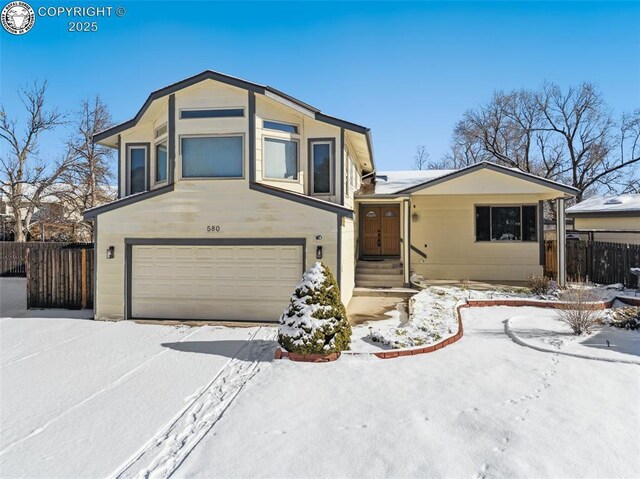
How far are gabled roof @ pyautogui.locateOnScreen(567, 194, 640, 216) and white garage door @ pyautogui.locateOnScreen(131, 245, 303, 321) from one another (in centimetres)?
1747

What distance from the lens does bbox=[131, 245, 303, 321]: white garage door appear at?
9.50m

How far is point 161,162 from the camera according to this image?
36.2 feet

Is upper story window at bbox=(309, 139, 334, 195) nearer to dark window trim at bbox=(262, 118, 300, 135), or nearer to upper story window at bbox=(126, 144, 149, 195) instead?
dark window trim at bbox=(262, 118, 300, 135)

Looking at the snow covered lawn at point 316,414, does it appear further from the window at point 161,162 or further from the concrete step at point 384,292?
the window at point 161,162

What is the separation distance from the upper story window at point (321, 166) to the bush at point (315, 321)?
4181 millimetres

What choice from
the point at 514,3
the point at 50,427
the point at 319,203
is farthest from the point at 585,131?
the point at 50,427

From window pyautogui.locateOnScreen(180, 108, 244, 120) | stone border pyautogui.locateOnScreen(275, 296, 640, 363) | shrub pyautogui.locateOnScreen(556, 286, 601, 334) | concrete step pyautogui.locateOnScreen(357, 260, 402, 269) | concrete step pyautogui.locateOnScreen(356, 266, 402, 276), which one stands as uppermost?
window pyautogui.locateOnScreen(180, 108, 244, 120)

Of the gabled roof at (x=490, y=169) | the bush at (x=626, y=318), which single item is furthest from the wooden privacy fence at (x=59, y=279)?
the bush at (x=626, y=318)

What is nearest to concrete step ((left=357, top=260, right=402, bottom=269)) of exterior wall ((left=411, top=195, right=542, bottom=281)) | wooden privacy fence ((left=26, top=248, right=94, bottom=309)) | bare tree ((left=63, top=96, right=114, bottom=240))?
exterior wall ((left=411, top=195, right=542, bottom=281))

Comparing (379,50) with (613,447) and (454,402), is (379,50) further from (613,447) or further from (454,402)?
(613,447)

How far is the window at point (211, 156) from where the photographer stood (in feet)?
31.9

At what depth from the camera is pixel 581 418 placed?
4.30m

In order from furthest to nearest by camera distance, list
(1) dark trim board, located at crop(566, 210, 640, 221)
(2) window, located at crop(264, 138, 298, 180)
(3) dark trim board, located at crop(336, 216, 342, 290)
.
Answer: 1. (1) dark trim board, located at crop(566, 210, 640, 221)
2. (2) window, located at crop(264, 138, 298, 180)
3. (3) dark trim board, located at crop(336, 216, 342, 290)

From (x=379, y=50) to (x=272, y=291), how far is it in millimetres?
7884
